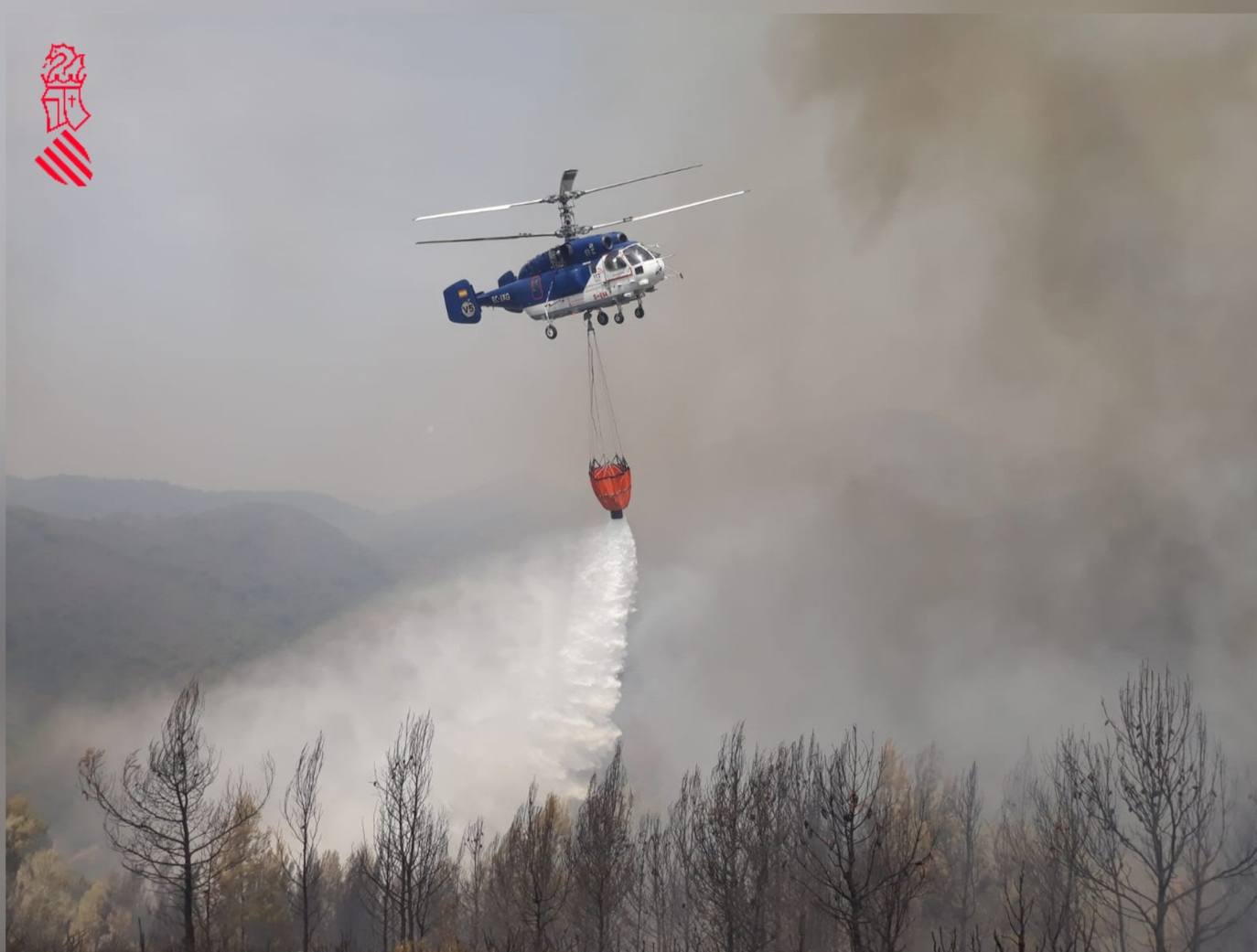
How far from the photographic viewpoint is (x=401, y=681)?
23516 mm

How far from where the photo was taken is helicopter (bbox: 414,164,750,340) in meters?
19.4

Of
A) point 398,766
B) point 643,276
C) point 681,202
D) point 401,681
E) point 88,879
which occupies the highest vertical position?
point 681,202

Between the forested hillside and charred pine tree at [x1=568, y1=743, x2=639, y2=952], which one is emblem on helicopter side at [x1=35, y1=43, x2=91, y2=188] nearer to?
the forested hillside

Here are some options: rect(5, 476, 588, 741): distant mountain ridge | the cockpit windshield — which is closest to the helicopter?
the cockpit windshield

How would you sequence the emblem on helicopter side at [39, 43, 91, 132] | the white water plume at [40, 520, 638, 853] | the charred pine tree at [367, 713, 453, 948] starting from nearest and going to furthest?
the charred pine tree at [367, 713, 453, 948], the emblem on helicopter side at [39, 43, 91, 132], the white water plume at [40, 520, 638, 853]

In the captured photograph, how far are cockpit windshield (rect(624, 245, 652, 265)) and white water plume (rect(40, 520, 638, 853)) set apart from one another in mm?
6315

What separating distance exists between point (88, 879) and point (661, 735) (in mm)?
9884

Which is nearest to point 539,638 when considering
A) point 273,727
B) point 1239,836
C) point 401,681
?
point 401,681

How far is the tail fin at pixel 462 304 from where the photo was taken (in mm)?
21359

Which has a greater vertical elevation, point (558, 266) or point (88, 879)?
point (558, 266)

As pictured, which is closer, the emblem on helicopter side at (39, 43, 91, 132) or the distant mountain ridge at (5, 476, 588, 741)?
the emblem on helicopter side at (39, 43, 91, 132)

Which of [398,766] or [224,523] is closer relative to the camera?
[398,766]

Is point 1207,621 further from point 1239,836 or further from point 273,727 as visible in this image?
point 273,727

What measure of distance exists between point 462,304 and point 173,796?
888cm
